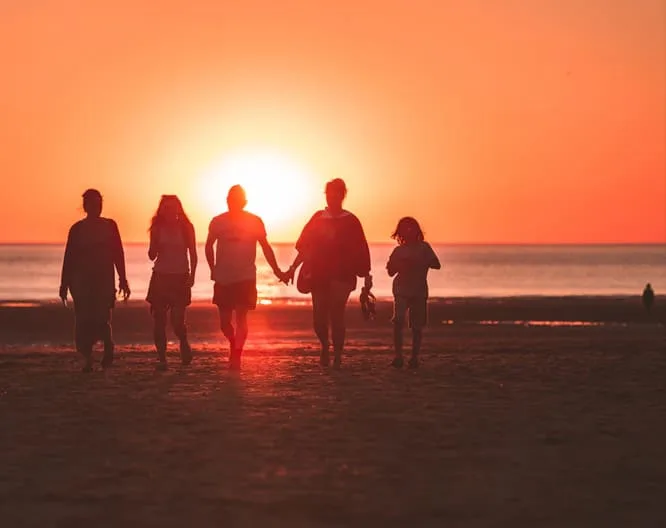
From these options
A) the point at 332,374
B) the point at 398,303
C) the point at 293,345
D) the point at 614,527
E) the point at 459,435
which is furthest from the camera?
the point at 293,345

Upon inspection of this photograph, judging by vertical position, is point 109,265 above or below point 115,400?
above

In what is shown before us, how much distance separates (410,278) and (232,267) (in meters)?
1.98

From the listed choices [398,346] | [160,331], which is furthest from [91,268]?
[398,346]

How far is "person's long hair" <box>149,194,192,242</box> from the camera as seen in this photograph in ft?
49.6

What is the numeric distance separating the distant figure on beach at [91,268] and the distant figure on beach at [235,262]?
1.03 meters

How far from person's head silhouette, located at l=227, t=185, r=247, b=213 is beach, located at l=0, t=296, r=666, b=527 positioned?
173 cm

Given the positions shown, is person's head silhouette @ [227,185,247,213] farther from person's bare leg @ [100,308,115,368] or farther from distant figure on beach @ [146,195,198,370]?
person's bare leg @ [100,308,115,368]

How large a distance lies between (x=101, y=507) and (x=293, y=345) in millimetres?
14860

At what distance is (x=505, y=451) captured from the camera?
8.52 metres

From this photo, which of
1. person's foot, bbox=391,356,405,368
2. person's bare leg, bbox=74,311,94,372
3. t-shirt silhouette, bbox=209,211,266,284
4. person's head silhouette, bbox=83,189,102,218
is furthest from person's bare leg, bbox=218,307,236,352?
person's foot, bbox=391,356,405,368

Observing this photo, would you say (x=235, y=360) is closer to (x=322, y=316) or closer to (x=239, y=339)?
(x=239, y=339)

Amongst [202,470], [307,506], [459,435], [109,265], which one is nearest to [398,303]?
[109,265]

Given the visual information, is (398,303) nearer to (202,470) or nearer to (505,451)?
(505,451)

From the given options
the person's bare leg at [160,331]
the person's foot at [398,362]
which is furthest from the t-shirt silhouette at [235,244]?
the person's foot at [398,362]
